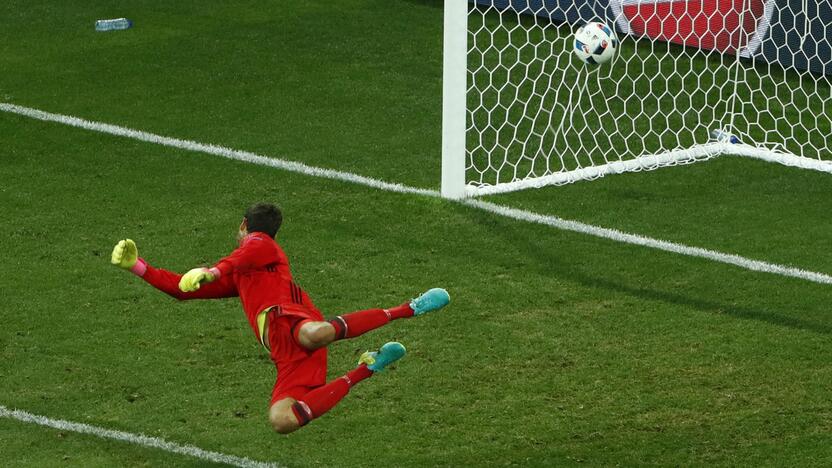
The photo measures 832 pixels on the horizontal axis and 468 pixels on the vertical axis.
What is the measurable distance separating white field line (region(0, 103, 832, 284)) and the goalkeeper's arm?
3639 millimetres

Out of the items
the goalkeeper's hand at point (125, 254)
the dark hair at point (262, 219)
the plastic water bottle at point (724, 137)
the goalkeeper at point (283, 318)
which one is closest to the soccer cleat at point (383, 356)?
the goalkeeper at point (283, 318)

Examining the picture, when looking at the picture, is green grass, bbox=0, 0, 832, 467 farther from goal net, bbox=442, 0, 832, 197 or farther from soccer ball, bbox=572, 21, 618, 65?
soccer ball, bbox=572, 21, 618, 65

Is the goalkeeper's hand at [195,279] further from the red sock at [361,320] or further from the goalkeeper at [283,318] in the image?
the red sock at [361,320]

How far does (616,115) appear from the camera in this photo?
42.7ft

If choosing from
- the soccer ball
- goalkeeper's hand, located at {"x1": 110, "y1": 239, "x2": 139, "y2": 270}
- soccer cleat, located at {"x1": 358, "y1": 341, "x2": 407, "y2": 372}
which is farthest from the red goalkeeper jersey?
the soccer ball

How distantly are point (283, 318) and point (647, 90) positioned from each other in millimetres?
6701

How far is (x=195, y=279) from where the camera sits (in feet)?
→ 22.7

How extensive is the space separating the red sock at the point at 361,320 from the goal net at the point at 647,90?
3867 mm

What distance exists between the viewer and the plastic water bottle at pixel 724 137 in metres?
12.7

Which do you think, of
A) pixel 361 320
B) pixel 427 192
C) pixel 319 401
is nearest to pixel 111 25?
pixel 427 192

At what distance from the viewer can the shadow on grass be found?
9.29 m

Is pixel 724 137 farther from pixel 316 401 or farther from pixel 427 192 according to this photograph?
pixel 316 401

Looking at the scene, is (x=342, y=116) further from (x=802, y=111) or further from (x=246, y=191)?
(x=802, y=111)

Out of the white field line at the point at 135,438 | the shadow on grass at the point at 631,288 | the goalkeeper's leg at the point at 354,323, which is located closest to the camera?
the goalkeeper's leg at the point at 354,323
